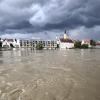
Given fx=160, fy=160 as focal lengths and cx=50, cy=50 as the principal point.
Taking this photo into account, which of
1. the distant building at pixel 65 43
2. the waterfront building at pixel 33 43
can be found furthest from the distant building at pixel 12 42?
the distant building at pixel 65 43

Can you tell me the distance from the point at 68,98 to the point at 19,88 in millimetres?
3033

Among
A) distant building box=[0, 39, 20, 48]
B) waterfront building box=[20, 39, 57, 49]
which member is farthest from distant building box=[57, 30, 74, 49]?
distant building box=[0, 39, 20, 48]

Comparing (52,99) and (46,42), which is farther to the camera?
(46,42)

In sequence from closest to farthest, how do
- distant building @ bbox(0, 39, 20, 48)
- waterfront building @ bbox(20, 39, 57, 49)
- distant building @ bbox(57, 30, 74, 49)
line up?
1. distant building @ bbox(0, 39, 20, 48)
2. distant building @ bbox(57, 30, 74, 49)
3. waterfront building @ bbox(20, 39, 57, 49)

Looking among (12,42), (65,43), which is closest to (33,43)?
(12,42)

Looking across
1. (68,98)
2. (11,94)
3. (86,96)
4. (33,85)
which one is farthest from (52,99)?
(33,85)

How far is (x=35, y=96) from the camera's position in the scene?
7.71 metres

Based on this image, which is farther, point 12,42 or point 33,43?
point 33,43

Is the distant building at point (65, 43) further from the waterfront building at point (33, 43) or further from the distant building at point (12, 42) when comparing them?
the distant building at point (12, 42)

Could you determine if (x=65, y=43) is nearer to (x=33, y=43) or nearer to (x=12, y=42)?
(x=33, y=43)

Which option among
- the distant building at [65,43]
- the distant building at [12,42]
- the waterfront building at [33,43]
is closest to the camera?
the distant building at [12,42]

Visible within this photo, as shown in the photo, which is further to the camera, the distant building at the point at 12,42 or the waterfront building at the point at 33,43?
the waterfront building at the point at 33,43

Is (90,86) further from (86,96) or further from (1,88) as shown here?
(1,88)

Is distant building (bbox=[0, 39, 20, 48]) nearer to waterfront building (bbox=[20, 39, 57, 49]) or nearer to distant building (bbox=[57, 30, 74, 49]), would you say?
waterfront building (bbox=[20, 39, 57, 49])
